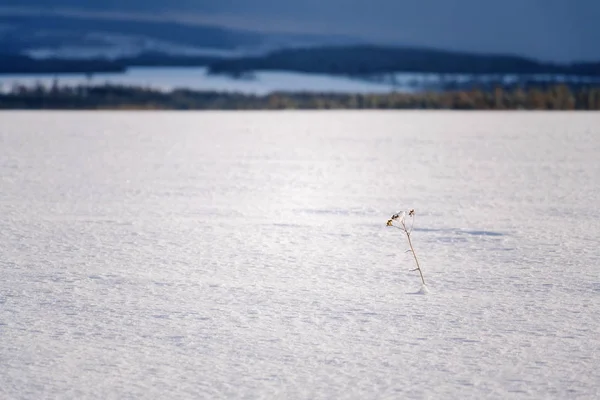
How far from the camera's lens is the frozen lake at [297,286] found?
2912mm

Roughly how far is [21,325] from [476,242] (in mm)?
3090

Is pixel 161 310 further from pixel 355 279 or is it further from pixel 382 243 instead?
pixel 382 243

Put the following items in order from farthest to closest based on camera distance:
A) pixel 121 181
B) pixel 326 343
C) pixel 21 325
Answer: pixel 121 181
pixel 21 325
pixel 326 343

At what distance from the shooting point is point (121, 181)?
9.54 meters

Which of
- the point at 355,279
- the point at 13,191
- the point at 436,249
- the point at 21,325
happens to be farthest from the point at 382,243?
the point at 13,191

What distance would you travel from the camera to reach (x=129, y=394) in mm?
2719

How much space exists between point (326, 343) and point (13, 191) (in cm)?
584

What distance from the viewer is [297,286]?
169 inches

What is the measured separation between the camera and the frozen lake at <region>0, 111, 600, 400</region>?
2912 mm

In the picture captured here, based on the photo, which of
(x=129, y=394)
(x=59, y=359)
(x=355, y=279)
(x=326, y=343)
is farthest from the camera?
(x=355, y=279)

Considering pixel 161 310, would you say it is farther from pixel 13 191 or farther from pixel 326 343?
pixel 13 191

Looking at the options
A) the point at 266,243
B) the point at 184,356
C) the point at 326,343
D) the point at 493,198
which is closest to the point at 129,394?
the point at 184,356

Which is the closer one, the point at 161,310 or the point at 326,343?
the point at 326,343

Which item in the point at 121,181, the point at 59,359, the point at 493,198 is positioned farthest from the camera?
the point at 121,181
